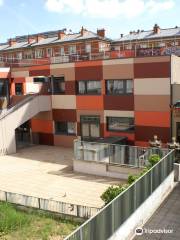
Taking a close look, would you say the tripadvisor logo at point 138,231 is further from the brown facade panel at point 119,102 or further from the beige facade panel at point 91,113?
the beige facade panel at point 91,113

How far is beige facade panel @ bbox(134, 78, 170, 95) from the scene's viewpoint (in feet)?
73.1

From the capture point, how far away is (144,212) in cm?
1372

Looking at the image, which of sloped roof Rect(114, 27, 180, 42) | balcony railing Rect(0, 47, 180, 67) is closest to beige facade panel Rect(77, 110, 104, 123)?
balcony railing Rect(0, 47, 180, 67)

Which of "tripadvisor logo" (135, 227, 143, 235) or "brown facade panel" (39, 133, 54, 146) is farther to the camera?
"brown facade panel" (39, 133, 54, 146)

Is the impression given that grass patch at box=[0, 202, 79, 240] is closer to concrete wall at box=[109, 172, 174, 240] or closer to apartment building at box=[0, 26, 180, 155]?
concrete wall at box=[109, 172, 174, 240]

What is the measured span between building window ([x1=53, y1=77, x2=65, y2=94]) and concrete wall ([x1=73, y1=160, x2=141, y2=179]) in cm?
907

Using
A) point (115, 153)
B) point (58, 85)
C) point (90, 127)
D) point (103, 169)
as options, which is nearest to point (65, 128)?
point (90, 127)

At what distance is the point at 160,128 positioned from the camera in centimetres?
2277

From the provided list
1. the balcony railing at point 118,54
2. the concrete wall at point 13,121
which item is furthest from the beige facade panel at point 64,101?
the balcony railing at point 118,54

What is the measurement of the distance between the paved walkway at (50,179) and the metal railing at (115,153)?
3.72 feet

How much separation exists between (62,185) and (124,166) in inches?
146

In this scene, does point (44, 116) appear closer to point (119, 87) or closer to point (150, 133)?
point (119, 87)

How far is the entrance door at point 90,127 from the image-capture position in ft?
84.7

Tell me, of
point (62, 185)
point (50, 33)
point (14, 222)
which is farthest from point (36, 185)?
point (50, 33)
